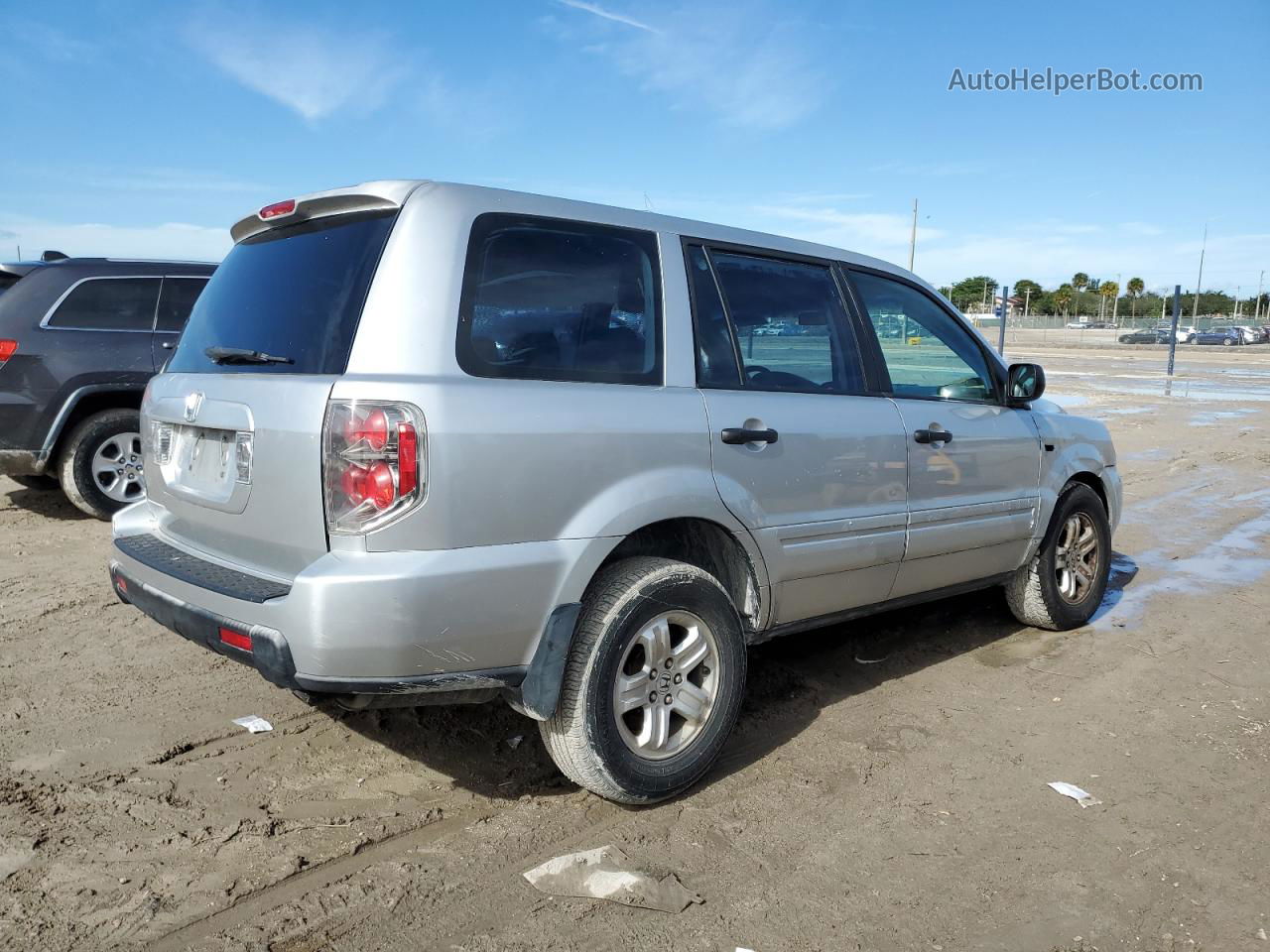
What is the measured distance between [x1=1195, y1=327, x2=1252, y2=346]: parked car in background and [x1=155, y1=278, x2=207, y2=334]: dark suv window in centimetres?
5905

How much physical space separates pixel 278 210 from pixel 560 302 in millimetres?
1005

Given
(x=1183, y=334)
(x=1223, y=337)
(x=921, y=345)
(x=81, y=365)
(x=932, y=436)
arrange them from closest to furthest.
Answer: (x=932, y=436), (x=921, y=345), (x=81, y=365), (x=1223, y=337), (x=1183, y=334)

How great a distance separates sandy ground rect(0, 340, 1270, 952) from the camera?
2.62 m

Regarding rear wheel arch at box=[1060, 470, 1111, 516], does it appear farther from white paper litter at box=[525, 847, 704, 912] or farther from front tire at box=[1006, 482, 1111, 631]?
white paper litter at box=[525, 847, 704, 912]

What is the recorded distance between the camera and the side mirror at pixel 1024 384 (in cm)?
464

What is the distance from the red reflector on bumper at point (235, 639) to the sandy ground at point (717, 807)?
62 centimetres

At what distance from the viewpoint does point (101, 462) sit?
23.5ft

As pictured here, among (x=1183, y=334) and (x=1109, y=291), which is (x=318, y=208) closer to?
(x=1183, y=334)

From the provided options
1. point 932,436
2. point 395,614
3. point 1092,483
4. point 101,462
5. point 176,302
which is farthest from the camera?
point 176,302

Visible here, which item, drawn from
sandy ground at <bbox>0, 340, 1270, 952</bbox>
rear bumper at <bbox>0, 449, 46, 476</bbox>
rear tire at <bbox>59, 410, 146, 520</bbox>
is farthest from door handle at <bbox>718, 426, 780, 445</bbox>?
rear bumper at <bbox>0, 449, 46, 476</bbox>

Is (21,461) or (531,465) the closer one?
(531,465)

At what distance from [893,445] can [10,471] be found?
6.09 meters

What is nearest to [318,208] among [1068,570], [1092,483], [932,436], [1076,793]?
[932,436]

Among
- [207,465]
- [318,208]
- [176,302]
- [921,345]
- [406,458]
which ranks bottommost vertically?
[207,465]
